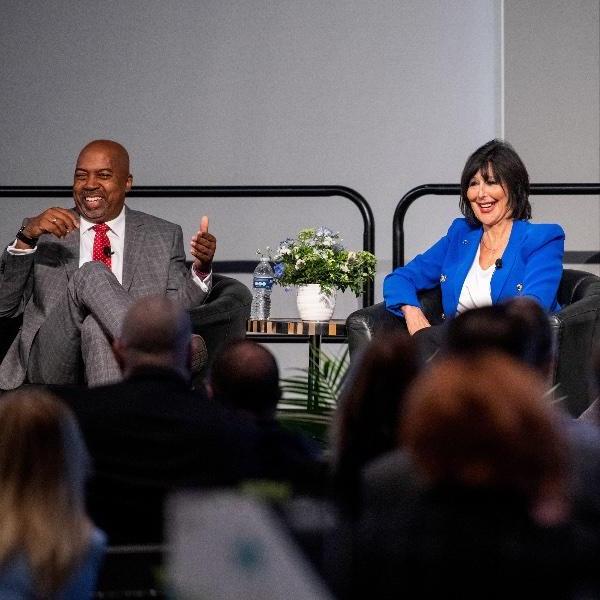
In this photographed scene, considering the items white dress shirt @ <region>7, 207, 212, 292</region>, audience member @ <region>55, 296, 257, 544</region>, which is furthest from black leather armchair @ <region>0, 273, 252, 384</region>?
audience member @ <region>55, 296, 257, 544</region>

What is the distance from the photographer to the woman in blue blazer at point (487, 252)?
3.80 m

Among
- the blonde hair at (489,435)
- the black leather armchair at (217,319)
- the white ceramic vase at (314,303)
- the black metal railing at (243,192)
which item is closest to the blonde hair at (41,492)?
the blonde hair at (489,435)

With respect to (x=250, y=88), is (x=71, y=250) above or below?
below

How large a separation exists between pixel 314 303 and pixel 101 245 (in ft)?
2.73

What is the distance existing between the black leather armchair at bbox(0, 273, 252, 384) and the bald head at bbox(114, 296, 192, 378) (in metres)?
1.51

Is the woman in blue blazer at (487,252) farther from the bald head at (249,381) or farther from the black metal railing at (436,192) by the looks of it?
the bald head at (249,381)

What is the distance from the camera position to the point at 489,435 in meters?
1.13

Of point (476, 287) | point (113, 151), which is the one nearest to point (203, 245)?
point (113, 151)

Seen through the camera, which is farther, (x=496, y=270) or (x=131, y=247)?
(x=131, y=247)

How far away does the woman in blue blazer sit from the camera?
12.5ft

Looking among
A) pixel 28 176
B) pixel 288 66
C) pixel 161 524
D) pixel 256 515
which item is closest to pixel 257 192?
pixel 288 66

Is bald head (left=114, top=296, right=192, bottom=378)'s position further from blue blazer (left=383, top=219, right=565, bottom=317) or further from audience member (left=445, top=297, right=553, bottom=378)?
blue blazer (left=383, top=219, right=565, bottom=317)

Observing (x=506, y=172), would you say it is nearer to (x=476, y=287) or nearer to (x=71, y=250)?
(x=476, y=287)

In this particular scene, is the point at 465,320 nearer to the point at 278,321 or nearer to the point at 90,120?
the point at 278,321
